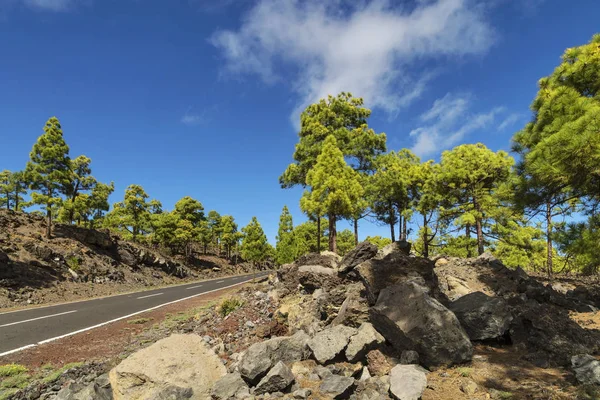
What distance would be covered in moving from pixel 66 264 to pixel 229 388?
27.5 metres

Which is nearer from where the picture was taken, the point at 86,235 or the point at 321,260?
the point at 321,260

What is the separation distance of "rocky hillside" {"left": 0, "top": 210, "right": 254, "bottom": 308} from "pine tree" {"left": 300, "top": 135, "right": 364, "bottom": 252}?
696 inches

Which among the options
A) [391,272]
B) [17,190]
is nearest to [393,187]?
[391,272]

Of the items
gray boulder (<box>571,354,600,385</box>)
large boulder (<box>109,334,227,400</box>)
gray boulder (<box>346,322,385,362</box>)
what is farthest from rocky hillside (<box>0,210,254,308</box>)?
gray boulder (<box>571,354,600,385</box>)

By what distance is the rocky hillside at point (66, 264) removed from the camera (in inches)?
803

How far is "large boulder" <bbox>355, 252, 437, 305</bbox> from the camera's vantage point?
7.80m

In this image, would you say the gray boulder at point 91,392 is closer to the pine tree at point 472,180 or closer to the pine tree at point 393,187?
the pine tree at point 472,180

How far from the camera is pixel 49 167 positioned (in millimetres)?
27688

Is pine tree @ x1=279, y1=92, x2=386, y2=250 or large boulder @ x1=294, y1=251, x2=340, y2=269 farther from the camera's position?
pine tree @ x1=279, y1=92, x2=386, y2=250

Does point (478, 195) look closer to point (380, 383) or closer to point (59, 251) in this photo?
point (380, 383)

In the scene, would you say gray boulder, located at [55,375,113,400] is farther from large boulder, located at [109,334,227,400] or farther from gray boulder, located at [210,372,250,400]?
gray boulder, located at [210,372,250,400]

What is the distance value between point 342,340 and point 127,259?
35777mm

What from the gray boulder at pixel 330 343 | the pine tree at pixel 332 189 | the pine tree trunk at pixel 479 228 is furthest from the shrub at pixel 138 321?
the pine tree trunk at pixel 479 228

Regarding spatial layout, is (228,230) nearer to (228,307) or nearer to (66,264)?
(66,264)
